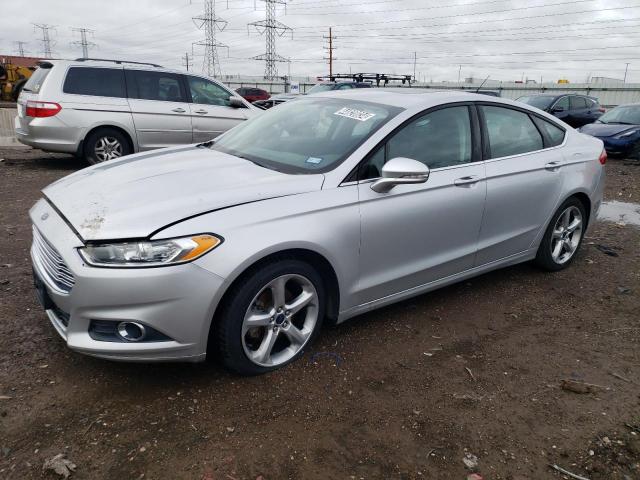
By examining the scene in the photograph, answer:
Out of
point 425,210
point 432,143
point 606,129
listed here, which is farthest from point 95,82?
point 606,129

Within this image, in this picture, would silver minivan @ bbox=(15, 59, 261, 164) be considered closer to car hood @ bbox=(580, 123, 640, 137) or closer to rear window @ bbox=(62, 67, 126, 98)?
rear window @ bbox=(62, 67, 126, 98)

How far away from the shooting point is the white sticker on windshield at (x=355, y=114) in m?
3.39

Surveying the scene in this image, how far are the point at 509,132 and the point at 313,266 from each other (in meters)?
2.17

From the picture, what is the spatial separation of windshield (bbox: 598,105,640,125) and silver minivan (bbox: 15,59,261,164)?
31.6 feet

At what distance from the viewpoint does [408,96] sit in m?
3.67

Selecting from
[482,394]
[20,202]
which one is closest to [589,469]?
[482,394]

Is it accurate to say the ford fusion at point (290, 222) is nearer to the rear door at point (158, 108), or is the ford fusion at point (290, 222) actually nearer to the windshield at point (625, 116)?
the rear door at point (158, 108)

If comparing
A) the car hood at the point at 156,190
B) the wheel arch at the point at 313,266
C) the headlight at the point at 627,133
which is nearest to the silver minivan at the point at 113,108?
the car hood at the point at 156,190

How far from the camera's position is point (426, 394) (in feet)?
9.18

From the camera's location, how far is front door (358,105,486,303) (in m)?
3.11

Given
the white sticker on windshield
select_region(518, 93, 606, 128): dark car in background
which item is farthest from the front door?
select_region(518, 93, 606, 128): dark car in background

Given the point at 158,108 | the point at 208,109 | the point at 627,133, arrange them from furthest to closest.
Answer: the point at 627,133
the point at 208,109
the point at 158,108

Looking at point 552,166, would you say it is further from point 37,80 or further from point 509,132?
point 37,80

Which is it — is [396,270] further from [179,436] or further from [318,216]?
[179,436]
